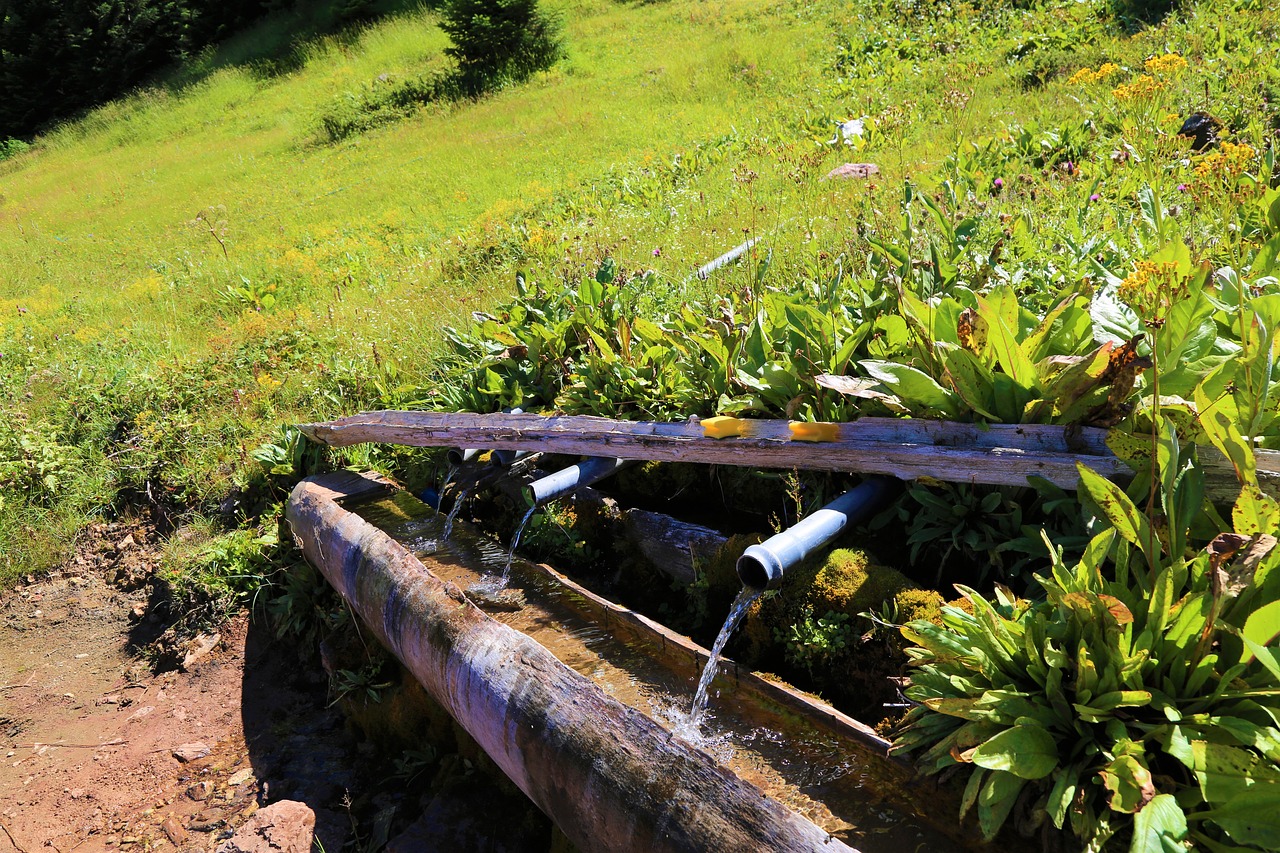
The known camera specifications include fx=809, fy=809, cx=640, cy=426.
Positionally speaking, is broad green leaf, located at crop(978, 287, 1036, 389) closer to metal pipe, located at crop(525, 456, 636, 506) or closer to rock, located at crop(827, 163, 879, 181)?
metal pipe, located at crop(525, 456, 636, 506)

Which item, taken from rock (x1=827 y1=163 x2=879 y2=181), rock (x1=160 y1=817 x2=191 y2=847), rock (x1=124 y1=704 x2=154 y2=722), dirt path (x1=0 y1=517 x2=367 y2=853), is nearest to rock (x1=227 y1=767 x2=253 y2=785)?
dirt path (x1=0 y1=517 x2=367 y2=853)

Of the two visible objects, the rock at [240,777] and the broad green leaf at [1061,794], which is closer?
the broad green leaf at [1061,794]

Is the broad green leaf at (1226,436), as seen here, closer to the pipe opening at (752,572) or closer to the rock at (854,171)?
the pipe opening at (752,572)

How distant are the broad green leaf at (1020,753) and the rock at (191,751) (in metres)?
4.43

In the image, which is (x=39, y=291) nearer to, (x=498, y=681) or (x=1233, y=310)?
Answer: (x=498, y=681)

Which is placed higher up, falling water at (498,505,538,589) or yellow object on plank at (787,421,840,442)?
yellow object on plank at (787,421,840,442)

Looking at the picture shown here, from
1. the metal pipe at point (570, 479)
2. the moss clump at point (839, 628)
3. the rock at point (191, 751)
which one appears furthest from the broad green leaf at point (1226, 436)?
the rock at point (191, 751)

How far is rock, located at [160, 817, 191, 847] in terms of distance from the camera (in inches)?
158

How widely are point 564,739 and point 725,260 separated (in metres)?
4.28

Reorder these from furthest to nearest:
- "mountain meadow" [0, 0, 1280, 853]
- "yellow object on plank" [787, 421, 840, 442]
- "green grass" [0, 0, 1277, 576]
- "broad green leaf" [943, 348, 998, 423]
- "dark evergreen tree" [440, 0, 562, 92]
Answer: "dark evergreen tree" [440, 0, 562, 92] → "green grass" [0, 0, 1277, 576] → "yellow object on plank" [787, 421, 840, 442] → "broad green leaf" [943, 348, 998, 423] → "mountain meadow" [0, 0, 1280, 853]

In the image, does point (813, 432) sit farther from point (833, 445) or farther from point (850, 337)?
point (850, 337)

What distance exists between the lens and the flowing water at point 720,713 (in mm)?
2279

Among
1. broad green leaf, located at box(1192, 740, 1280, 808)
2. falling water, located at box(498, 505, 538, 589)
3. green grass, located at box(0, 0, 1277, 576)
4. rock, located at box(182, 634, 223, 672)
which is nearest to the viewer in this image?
broad green leaf, located at box(1192, 740, 1280, 808)

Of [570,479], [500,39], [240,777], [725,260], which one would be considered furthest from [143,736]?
[500,39]
